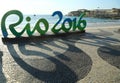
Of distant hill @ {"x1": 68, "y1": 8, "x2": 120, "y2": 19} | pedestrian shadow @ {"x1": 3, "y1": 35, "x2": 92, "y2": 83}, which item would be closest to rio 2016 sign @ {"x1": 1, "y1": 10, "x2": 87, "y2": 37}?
pedestrian shadow @ {"x1": 3, "y1": 35, "x2": 92, "y2": 83}

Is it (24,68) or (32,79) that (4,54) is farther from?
(32,79)

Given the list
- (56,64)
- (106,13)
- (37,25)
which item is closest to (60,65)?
(56,64)

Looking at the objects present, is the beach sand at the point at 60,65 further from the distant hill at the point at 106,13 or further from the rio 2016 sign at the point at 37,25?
the distant hill at the point at 106,13

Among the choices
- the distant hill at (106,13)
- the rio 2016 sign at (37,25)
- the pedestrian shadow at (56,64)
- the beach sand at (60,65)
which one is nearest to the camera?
the beach sand at (60,65)

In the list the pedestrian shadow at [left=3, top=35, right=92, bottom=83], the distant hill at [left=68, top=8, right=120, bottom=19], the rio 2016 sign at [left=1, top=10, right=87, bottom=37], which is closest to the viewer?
the pedestrian shadow at [left=3, top=35, right=92, bottom=83]

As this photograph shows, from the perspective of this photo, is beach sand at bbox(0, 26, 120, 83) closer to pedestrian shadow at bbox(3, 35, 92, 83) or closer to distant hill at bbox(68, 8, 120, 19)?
pedestrian shadow at bbox(3, 35, 92, 83)

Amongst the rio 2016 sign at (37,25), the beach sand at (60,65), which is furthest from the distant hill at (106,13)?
the beach sand at (60,65)

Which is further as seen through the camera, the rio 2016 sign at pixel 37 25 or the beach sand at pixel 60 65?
the rio 2016 sign at pixel 37 25

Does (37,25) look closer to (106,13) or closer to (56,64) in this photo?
(56,64)

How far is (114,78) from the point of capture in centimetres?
669

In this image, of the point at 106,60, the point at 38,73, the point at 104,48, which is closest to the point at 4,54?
the point at 38,73

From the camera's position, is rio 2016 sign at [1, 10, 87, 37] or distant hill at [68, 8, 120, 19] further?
distant hill at [68, 8, 120, 19]

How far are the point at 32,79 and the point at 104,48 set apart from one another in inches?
239

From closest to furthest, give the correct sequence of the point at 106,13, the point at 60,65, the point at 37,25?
the point at 60,65 → the point at 37,25 → the point at 106,13
